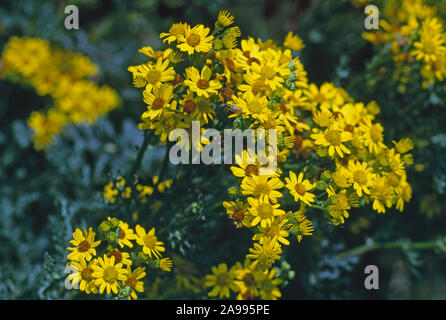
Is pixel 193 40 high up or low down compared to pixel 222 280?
up

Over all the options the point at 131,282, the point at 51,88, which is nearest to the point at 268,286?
the point at 131,282

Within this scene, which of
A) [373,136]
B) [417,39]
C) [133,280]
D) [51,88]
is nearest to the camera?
[133,280]

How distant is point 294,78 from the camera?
2064mm

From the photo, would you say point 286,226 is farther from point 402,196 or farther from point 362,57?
point 362,57

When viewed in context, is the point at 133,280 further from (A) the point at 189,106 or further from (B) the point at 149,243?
(A) the point at 189,106

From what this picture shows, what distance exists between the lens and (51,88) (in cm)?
367

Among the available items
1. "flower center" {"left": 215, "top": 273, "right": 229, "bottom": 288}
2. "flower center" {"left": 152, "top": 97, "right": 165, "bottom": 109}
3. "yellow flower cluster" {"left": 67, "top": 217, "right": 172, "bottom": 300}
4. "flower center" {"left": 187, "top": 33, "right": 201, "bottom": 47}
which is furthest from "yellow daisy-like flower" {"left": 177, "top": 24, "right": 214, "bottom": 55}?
"flower center" {"left": 215, "top": 273, "right": 229, "bottom": 288}

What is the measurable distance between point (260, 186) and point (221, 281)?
0.66 m

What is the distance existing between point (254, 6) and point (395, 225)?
270 cm

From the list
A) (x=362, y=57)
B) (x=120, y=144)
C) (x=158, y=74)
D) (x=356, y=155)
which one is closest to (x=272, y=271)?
(x=356, y=155)

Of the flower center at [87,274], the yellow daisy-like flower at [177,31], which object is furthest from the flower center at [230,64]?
the flower center at [87,274]

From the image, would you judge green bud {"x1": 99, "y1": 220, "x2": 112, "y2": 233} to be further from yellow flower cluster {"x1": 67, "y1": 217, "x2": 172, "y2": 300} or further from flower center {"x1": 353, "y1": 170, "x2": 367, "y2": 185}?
flower center {"x1": 353, "y1": 170, "x2": 367, "y2": 185}

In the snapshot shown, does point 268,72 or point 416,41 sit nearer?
point 268,72

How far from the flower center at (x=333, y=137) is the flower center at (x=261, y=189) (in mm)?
398
